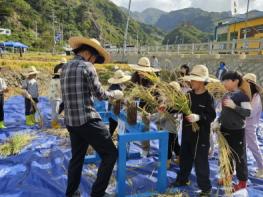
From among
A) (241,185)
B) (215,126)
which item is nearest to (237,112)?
(215,126)

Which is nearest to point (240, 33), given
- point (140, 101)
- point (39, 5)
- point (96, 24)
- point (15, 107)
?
point (15, 107)

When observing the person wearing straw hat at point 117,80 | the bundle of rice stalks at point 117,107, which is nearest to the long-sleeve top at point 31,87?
the person wearing straw hat at point 117,80

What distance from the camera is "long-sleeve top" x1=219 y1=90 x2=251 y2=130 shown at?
3162 millimetres

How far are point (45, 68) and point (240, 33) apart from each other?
49.5 ft

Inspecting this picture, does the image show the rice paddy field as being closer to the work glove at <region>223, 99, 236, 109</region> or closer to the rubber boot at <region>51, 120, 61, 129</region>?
the rubber boot at <region>51, 120, 61, 129</region>

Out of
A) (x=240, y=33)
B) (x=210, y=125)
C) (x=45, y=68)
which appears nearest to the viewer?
(x=210, y=125)

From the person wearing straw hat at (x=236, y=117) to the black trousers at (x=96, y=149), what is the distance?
4.41 ft

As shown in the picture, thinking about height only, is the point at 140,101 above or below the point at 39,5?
below

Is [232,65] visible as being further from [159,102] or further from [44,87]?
[159,102]

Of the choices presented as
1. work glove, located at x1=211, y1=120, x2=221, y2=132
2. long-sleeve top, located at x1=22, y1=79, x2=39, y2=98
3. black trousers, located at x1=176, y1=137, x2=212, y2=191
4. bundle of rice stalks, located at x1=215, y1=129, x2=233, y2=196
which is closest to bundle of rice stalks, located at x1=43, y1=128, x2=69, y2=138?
long-sleeve top, located at x1=22, y1=79, x2=39, y2=98

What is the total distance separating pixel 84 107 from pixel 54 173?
1507 millimetres

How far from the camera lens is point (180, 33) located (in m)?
106

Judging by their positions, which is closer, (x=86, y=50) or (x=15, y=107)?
(x=86, y=50)

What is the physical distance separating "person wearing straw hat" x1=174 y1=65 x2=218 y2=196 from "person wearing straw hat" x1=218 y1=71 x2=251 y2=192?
0.77 feet
